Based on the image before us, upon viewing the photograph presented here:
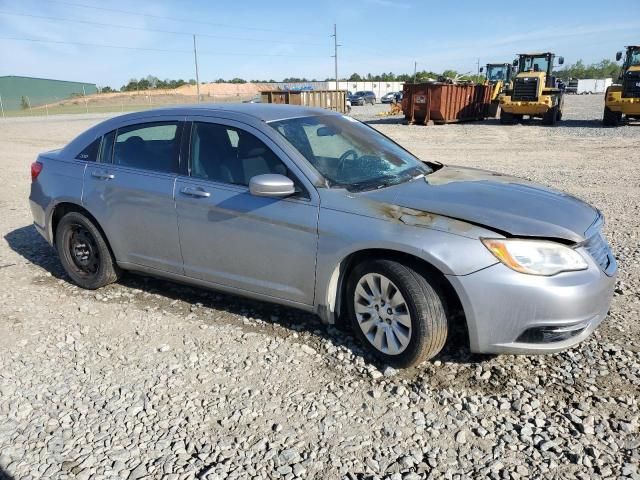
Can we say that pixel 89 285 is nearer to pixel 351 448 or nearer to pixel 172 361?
pixel 172 361

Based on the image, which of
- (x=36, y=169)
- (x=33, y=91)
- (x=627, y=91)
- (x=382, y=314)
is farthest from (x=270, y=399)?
(x=33, y=91)

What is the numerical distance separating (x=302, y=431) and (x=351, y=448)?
0.30 m

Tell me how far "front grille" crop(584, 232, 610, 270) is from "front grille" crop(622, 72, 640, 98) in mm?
20036

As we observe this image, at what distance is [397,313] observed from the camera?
131 inches

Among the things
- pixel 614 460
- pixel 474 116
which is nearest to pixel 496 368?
pixel 614 460

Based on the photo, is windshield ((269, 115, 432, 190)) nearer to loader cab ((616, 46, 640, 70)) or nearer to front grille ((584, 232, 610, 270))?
front grille ((584, 232, 610, 270))

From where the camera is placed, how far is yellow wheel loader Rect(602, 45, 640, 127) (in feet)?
65.5

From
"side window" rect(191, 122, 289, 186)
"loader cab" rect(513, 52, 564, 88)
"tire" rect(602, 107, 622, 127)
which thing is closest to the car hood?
"side window" rect(191, 122, 289, 186)

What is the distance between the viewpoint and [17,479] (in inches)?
101

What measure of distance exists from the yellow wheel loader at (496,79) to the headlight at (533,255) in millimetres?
27845

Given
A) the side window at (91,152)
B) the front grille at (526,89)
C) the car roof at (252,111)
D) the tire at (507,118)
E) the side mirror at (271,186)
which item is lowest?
the tire at (507,118)

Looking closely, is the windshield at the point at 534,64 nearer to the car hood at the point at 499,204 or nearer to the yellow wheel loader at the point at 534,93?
the yellow wheel loader at the point at 534,93

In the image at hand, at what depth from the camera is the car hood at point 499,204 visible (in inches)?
123

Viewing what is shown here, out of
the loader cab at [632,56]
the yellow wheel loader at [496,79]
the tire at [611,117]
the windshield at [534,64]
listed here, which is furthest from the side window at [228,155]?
the yellow wheel loader at [496,79]
